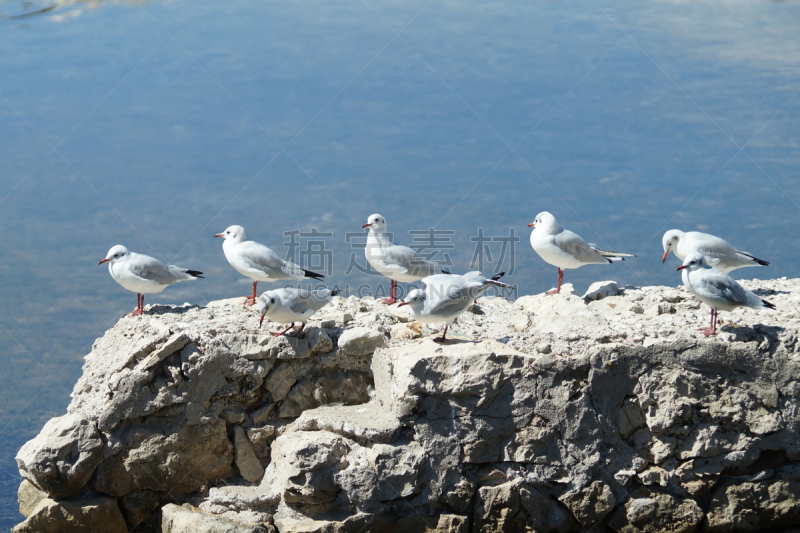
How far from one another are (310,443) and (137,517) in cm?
228

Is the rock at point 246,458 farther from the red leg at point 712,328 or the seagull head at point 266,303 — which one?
the red leg at point 712,328

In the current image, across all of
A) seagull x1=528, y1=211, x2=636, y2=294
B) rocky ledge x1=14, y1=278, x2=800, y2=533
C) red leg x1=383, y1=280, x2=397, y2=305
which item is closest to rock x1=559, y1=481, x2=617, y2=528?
rocky ledge x1=14, y1=278, x2=800, y2=533

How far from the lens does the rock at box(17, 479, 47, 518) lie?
348 inches

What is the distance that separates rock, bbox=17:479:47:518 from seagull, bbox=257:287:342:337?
9.87ft

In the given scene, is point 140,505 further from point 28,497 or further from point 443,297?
point 443,297

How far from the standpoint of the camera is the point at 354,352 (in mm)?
8625

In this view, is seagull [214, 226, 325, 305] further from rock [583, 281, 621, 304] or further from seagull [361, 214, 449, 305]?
rock [583, 281, 621, 304]

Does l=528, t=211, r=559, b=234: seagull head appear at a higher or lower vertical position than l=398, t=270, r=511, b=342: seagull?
lower

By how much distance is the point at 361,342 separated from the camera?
8609 mm

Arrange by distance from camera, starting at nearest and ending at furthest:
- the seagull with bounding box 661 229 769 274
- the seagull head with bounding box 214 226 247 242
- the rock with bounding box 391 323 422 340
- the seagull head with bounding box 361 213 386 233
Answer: the rock with bounding box 391 323 422 340 → the seagull with bounding box 661 229 769 274 → the seagull head with bounding box 361 213 386 233 → the seagull head with bounding box 214 226 247 242

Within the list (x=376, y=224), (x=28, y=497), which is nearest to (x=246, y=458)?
(x=28, y=497)

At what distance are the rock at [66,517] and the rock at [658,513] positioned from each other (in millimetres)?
5125

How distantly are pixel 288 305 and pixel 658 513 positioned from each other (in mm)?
4072

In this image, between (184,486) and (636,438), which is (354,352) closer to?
(184,486)
